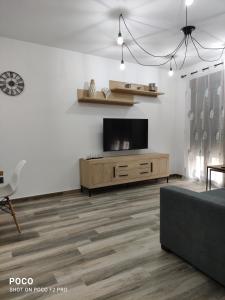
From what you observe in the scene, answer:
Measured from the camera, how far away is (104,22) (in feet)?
9.52

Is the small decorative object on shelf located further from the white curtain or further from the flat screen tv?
the white curtain

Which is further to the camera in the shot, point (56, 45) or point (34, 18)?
point (56, 45)

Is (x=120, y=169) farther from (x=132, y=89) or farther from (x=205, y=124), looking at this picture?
(x=205, y=124)

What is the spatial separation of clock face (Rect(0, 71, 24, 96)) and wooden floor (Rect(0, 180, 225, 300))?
187 cm

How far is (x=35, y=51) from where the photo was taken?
A: 3656mm

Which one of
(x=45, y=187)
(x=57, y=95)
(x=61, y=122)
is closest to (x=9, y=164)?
(x=45, y=187)

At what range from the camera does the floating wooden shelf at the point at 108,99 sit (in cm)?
405

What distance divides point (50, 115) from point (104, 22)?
1.77m

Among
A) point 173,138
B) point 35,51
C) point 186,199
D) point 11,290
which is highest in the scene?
point 35,51

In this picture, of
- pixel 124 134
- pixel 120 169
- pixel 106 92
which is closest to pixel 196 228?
pixel 120 169

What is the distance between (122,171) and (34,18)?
2.81m

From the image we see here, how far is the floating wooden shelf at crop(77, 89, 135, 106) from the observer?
405 cm

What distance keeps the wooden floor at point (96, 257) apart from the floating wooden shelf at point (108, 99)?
196 centimetres

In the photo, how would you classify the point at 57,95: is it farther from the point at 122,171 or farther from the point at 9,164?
the point at 122,171
